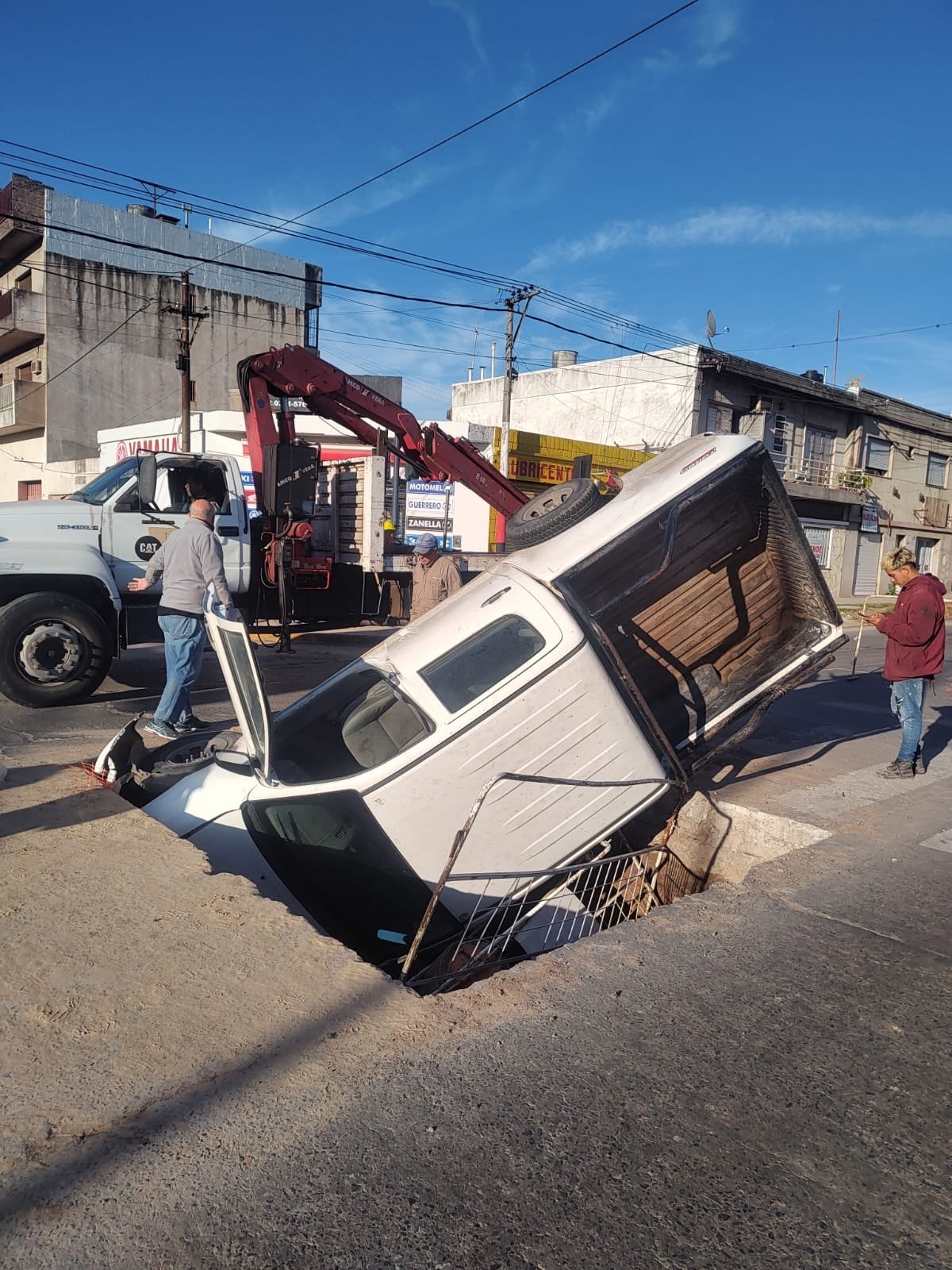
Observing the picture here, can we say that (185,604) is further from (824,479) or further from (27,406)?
(824,479)

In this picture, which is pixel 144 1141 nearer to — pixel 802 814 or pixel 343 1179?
pixel 343 1179

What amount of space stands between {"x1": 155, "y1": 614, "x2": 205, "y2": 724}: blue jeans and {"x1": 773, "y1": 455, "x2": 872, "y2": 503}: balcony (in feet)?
88.0

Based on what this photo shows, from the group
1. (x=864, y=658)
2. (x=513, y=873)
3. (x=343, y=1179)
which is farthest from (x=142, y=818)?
(x=864, y=658)

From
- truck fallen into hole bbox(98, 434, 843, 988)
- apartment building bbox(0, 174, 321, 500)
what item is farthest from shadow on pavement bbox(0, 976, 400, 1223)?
apartment building bbox(0, 174, 321, 500)

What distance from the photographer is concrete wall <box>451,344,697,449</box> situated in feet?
92.8

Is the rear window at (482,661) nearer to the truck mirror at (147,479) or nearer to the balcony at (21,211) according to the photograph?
the truck mirror at (147,479)

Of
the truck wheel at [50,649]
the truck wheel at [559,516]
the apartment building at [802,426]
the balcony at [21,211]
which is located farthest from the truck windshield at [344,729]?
the balcony at [21,211]

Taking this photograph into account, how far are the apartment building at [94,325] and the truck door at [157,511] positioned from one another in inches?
816

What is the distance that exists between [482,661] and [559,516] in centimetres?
146

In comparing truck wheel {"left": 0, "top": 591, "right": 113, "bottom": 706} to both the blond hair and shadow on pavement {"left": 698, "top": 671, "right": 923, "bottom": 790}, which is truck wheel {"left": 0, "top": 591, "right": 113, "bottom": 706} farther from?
the blond hair

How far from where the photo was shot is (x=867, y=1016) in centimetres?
329

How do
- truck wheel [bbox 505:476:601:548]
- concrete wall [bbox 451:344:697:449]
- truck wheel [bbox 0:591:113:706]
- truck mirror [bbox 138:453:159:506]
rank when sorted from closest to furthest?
truck wheel [bbox 505:476:601:548] → truck wheel [bbox 0:591:113:706] → truck mirror [bbox 138:453:159:506] → concrete wall [bbox 451:344:697:449]

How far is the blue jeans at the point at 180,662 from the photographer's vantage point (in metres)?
6.80

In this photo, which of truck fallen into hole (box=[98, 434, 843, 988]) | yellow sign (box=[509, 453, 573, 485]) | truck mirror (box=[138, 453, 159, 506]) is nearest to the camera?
truck fallen into hole (box=[98, 434, 843, 988])
